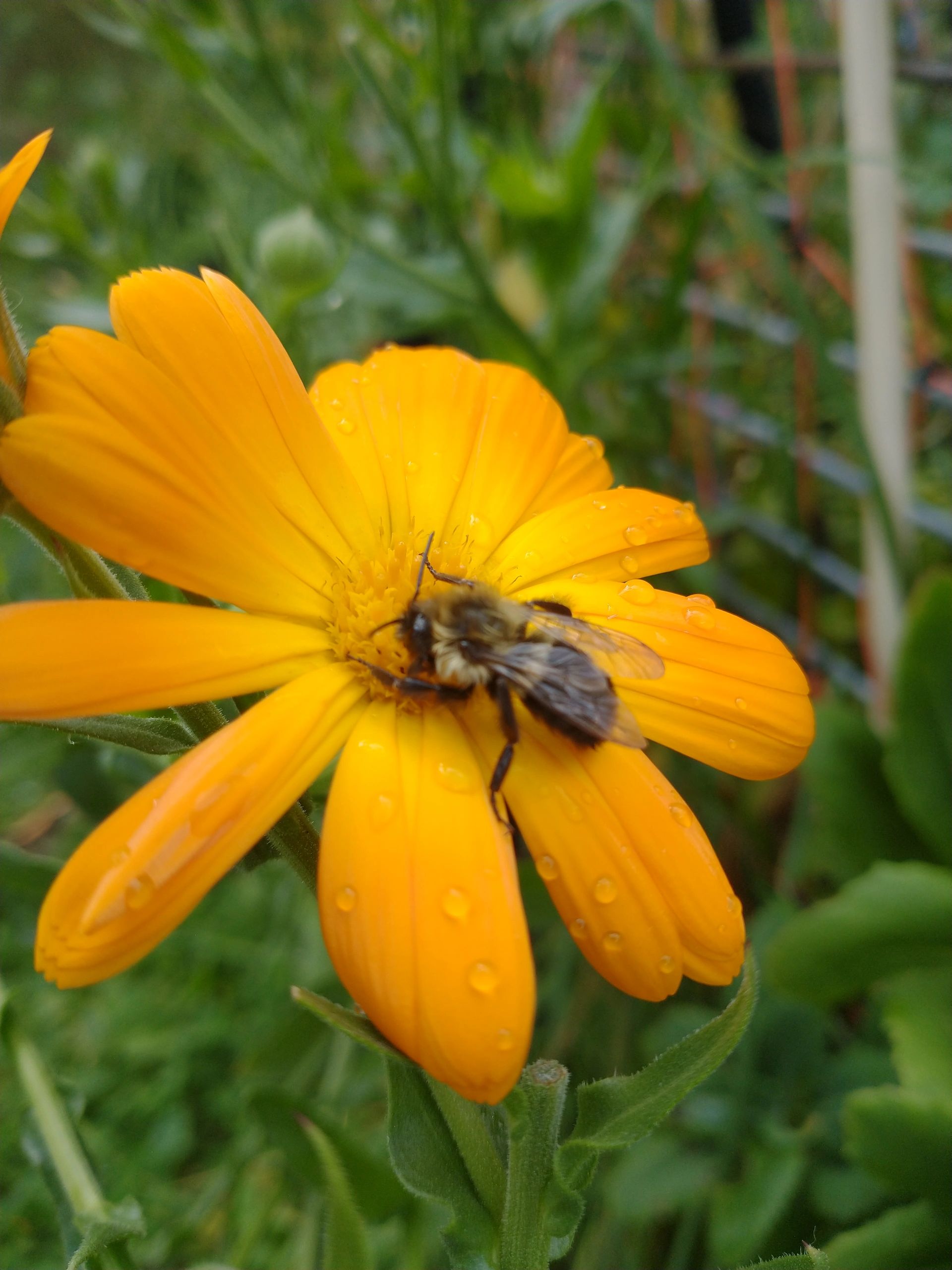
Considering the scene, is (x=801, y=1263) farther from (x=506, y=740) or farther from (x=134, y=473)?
(x=134, y=473)

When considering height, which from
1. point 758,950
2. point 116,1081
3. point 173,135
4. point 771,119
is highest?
point 173,135

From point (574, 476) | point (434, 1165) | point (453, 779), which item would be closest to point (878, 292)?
Result: point (574, 476)

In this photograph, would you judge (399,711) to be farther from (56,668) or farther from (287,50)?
(287,50)

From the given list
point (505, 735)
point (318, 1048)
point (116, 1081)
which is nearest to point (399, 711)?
point (505, 735)

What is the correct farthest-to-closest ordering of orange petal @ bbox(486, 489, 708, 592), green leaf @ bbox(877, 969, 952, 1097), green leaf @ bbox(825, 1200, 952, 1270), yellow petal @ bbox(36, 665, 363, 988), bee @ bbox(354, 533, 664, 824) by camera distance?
green leaf @ bbox(877, 969, 952, 1097) → green leaf @ bbox(825, 1200, 952, 1270) → orange petal @ bbox(486, 489, 708, 592) → bee @ bbox(354, 533, 664, 824) → yellow petal @ bbox(36, 665, 363, 988)

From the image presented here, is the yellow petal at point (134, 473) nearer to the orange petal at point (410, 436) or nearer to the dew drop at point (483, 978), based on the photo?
the orange petal at point (410, 436)

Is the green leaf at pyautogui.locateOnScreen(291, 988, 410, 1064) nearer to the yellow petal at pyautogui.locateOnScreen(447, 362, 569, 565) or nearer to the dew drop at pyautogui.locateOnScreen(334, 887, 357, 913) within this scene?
the dew drop at pyautogui.locateOnScreen(334, 887, 357, 913)

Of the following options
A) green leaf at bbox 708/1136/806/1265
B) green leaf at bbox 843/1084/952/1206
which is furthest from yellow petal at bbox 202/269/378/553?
green leaf at bbox 708/1136/806/1265
